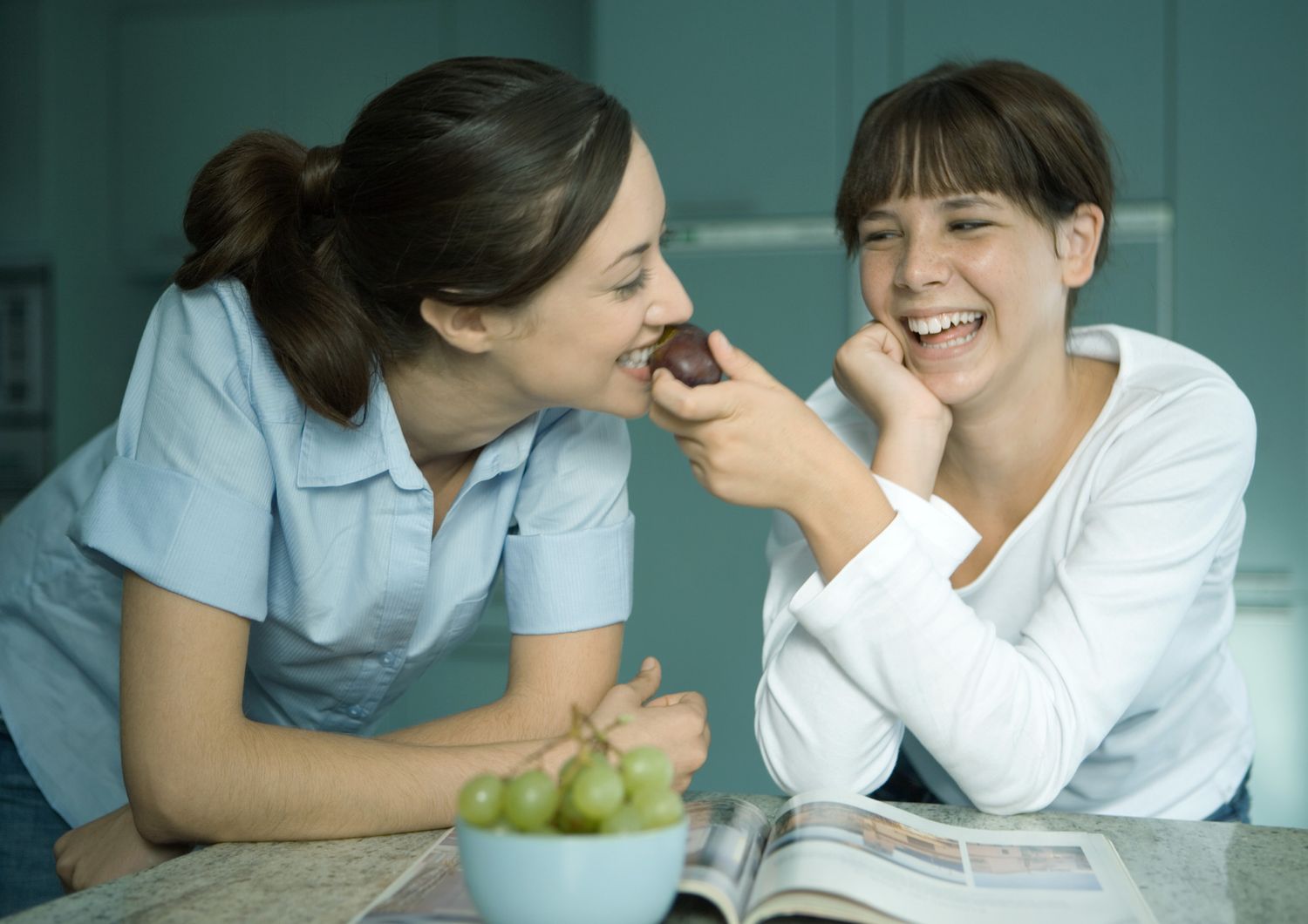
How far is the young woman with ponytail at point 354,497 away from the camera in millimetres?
952

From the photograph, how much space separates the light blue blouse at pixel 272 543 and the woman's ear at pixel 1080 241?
0.55 m

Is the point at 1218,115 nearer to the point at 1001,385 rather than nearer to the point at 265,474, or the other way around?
the point at 1001,385

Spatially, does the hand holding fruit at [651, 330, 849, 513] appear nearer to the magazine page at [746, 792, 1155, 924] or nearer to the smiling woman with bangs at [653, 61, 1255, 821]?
the smiling woman with bangs at [653, 61, 1255, 821]

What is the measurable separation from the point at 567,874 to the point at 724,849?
0.20 m

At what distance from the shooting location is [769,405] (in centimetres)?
105

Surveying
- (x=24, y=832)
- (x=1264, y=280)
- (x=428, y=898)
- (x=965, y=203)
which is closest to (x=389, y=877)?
(x=428, y=898)

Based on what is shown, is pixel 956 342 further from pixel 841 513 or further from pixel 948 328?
pixel 841 513

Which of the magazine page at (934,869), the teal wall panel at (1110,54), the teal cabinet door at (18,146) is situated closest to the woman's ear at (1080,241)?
the magazine page at (934,869)

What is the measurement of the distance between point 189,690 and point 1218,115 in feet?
7.93

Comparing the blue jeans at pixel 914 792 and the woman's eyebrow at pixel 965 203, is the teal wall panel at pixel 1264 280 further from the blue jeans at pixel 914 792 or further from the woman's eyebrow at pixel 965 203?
the woman's eyebrow at pixel 965 203

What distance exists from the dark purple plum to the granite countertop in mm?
391

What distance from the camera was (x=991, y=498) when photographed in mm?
1432

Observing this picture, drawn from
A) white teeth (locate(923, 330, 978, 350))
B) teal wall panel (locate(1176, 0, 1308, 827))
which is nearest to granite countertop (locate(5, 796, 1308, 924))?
white teeth (locate(923, 330, 978, 350))

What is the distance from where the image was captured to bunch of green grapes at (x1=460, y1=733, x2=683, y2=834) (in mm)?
579
